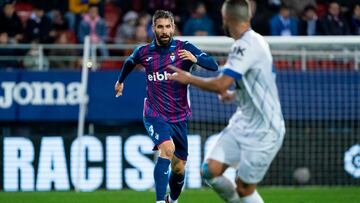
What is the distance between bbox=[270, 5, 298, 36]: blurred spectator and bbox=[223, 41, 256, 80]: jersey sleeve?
10768mm

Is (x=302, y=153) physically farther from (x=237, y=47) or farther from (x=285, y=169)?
(x=237, y=47)

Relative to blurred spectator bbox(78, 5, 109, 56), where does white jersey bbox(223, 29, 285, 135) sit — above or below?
above

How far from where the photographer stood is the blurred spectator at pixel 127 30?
63.5ft

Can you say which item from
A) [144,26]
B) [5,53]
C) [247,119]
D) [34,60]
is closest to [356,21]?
[144,26]

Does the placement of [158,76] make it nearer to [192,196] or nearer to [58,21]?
[192,196]

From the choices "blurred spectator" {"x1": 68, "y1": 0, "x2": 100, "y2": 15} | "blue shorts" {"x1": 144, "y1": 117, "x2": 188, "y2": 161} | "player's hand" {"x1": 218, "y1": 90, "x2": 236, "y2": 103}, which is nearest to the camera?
"player's hand" {"x1": 218, "y1": 90, "x2": 236, "y2": 103}

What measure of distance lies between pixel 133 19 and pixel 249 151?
11.3 meters

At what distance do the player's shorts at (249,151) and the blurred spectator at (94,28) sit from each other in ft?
34.4

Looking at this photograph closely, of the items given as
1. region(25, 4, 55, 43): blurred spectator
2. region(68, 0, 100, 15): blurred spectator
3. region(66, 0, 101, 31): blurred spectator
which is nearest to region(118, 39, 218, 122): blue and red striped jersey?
region(25, 4, 55, 43): blurred spectator

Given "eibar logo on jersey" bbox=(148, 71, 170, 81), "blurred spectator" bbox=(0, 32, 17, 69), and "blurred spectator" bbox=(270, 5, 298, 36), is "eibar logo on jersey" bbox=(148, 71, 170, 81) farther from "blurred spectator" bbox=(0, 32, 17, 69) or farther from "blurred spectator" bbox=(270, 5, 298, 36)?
"blurred spectator" bbox=(270, 5, 298, 36)

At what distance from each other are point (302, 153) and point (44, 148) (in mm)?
4872

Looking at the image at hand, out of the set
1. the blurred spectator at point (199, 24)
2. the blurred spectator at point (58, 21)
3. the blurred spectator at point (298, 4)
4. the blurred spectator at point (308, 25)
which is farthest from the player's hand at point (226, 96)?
the blurred spectator at point (298, 4)

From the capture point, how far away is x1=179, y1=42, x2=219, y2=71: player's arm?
1153 centimetres

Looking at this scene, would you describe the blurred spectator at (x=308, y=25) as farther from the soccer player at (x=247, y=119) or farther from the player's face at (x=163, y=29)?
the soccer player at (x=247, y=119)
